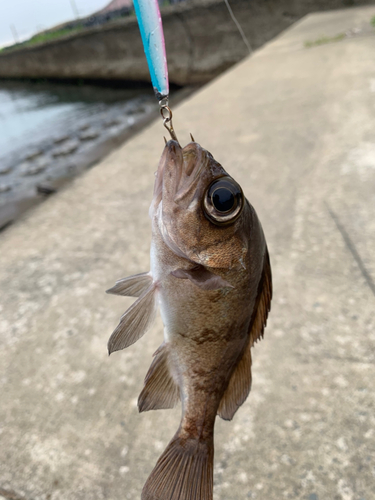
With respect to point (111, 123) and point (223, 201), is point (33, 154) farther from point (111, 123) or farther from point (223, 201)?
point (223, 201)

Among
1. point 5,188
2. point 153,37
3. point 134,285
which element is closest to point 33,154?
point 5,188

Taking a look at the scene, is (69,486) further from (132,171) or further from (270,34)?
(270,34)

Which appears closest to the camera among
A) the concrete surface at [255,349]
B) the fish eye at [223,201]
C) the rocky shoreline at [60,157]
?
the fish eye at [223,201]

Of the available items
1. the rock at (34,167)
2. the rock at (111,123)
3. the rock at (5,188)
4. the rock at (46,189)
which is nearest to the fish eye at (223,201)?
the rock at (46,189)

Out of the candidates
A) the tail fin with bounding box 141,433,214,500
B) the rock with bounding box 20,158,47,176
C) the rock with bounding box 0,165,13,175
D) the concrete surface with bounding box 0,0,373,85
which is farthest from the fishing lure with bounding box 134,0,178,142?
the concrete surface with bounding box 0,0,373,85

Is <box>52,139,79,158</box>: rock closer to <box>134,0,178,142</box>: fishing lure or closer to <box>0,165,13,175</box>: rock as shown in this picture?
<box>0,165,13,175</box>: rock

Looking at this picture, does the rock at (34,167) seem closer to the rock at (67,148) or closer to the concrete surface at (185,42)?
the rock at (67,148)
